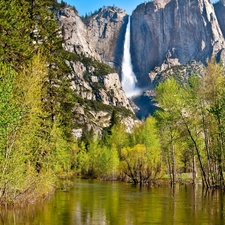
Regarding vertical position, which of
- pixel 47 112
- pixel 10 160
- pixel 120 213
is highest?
pixel 47 112

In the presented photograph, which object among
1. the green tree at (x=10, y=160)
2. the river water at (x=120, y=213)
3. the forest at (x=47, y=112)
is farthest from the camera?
the forest at (x=47, y=112)

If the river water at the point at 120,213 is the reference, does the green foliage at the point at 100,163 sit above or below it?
above

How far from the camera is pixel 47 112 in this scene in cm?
3048

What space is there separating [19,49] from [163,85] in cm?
3007

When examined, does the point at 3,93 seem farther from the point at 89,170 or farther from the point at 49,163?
the point at 89,170

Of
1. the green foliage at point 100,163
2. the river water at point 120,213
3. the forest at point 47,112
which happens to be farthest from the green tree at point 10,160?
the green foliage at point 100,163

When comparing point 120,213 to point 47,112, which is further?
point 47,112

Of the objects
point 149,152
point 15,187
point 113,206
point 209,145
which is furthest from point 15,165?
point 149,152

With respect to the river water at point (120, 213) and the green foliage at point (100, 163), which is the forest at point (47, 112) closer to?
the green foliage at point (100, 163)

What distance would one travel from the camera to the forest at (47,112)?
79.2ft

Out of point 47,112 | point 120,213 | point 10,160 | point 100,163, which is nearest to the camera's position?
point 10,160

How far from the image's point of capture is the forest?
24125 mm

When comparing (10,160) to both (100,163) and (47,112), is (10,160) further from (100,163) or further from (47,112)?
(100,163)

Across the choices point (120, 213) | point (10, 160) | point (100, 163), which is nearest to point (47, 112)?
point (10, 160)
